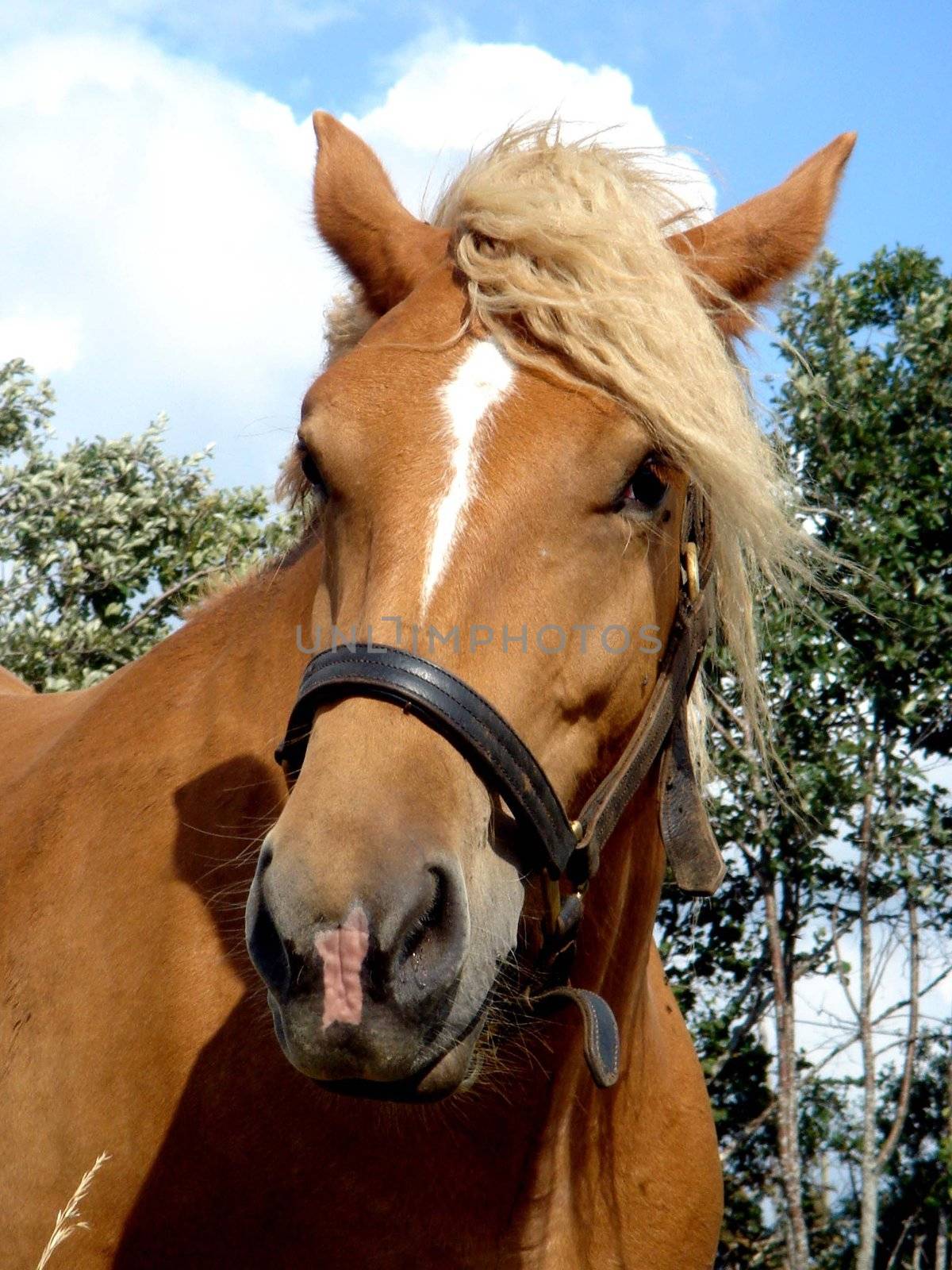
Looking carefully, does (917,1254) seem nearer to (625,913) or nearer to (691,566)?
(625,913)

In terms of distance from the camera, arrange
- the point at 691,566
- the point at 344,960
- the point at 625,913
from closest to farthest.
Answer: the point at 344,960 < the point at 691,566 < the point at 625,913

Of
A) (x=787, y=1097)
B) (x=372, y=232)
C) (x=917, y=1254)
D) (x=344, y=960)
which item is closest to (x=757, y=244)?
(x=372, y=232)

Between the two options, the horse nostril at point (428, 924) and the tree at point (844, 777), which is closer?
the horse nostril at point (428, 924)

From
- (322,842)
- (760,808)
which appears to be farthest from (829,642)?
(322,842)

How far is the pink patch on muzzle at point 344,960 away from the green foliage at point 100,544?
4738 mm

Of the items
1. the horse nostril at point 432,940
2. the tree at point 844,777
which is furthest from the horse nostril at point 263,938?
the tree at point 844,777

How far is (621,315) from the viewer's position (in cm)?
194

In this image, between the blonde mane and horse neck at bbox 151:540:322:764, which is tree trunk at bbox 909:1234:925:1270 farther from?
horse neck at bbox 151:540:322:764

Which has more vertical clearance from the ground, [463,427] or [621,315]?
[621,315]

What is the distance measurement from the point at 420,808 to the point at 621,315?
0.89m

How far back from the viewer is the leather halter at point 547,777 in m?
1.62

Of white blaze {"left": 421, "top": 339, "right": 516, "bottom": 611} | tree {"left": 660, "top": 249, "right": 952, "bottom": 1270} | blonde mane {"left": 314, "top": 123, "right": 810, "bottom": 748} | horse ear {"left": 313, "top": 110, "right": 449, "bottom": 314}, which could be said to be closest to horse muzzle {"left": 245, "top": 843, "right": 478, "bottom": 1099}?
white blaze {"left": 421, "top": 339, "right": 516, "bottom": 611}

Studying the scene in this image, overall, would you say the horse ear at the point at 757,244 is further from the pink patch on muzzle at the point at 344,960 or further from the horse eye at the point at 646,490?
the pink patch on muzzle at the point at 344,960

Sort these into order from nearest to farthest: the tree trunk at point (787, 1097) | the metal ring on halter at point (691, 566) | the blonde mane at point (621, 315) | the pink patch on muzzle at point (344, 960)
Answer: the pink patch on muzzle at point (344, 960)
the blonde mane at point (621, 315)
the metal ring on halter at point (691, 566)
the tree trunk at point (787, 1097)
